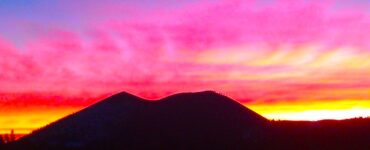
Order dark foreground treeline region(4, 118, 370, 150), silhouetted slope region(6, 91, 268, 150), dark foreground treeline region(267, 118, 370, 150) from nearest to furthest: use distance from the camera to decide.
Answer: dark foreground treeline region(267, 118, 370, 150) → dark foreground treeline region(4, 118, 370, 150) → silhouetted slope region(6, 91, 268, 150)

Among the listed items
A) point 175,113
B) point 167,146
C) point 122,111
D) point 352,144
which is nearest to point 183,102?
point 175,113

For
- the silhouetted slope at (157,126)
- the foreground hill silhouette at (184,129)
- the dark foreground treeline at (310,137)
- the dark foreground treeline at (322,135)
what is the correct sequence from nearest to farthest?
the dark foreground treeline at (322,135)
the dark foreground treeline at (310,137)
the foreground hill silhouette at (184,129)
the silhouetted slope at (157,126)

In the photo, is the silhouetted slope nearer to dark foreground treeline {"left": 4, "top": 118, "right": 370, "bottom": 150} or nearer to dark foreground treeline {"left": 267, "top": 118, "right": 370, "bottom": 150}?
dark foreground treeline {"left": 4, "top": 118, "right": 370, "bottom": 150}

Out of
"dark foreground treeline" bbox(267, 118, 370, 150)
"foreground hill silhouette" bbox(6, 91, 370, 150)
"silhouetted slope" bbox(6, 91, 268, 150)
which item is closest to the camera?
"dark foreground treeline" bbox(267, 118, 370, 150)

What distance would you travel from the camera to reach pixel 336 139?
56.4 m

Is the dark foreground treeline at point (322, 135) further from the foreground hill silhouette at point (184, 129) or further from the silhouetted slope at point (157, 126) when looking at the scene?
the silhouetted slope at point (157, 126)

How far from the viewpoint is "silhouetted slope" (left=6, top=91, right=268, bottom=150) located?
59312 mm

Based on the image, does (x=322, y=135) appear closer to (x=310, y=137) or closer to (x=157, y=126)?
(x=310, y=137)

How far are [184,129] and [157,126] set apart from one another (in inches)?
122

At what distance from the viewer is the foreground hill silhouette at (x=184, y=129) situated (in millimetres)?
57469

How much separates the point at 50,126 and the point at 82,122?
16.7ft

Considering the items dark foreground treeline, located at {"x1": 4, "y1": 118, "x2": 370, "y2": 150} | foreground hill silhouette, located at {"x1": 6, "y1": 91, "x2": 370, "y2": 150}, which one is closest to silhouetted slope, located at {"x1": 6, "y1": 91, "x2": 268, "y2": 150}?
foreground hill silhouette, located at {"x1": 6, "y1": 91, "x2": 370, "y2": 150}

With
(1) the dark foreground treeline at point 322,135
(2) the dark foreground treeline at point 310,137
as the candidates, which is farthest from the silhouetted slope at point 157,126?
(1) the dark foreground treeline at point 322,135

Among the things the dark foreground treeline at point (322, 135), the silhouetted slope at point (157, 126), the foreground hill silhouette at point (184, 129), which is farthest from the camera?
the silhouetted slope at point (157, 126)
